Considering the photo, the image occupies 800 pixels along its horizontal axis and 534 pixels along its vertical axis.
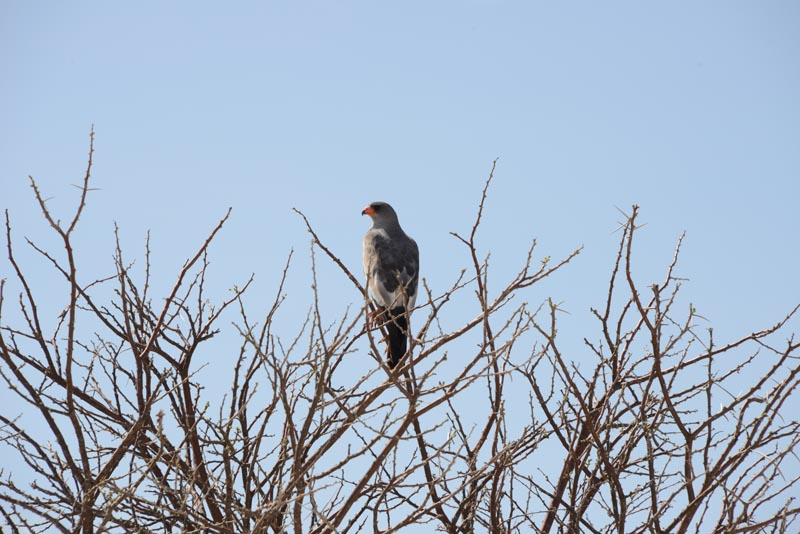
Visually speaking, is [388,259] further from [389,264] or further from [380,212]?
[380,212]

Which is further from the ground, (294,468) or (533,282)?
(533,282)

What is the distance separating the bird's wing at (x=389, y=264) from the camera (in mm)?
5930

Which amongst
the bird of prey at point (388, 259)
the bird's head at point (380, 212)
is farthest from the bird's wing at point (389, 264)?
the bird's head at point (380, 212)

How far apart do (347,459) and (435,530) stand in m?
0.97

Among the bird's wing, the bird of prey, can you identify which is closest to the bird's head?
the bird of prey

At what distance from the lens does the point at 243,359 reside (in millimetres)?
3586

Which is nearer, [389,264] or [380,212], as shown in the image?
[389,264]

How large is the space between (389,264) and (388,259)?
2.3 inches

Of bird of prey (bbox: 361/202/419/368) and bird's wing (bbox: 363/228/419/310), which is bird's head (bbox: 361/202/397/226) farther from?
bird's wing (bbox: 363/228/419/310)

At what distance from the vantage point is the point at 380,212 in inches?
278

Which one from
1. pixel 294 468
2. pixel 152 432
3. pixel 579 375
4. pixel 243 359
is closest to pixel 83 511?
pixel 294 468

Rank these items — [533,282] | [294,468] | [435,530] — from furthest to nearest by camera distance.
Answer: [533,282] → [435,530] → [294,468]

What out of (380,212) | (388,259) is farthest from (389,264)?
(380,212)

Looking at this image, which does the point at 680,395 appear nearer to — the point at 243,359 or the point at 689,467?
the point at 689,467
